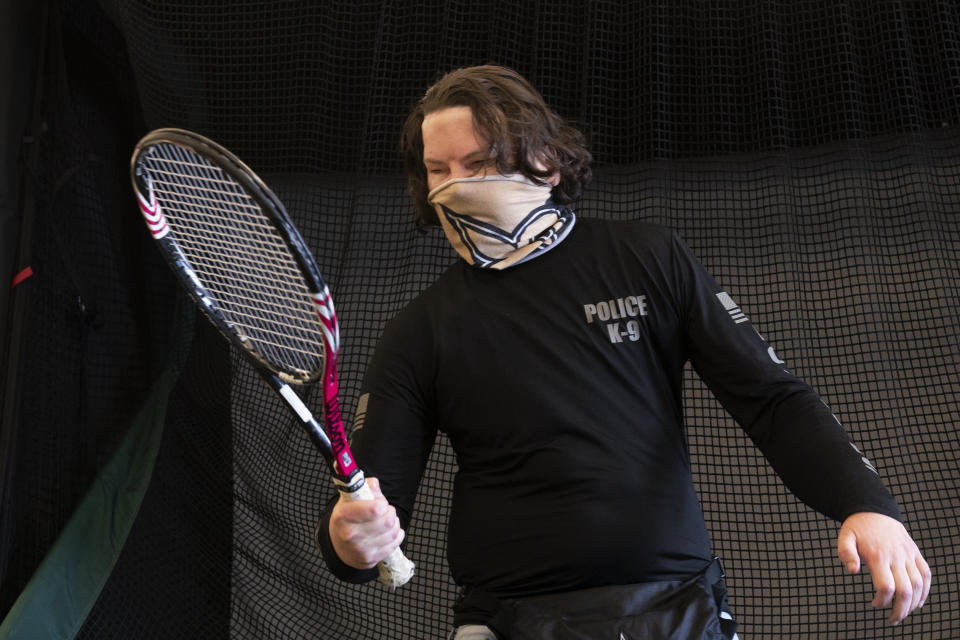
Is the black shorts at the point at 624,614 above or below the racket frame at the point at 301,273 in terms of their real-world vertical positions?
below

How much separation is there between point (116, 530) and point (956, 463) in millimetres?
1872

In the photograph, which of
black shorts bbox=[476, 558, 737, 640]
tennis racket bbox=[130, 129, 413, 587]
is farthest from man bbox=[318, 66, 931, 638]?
tennis racket bbox=[130, 129, 413, 587]

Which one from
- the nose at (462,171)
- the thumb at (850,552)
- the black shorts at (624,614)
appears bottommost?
the black shorts at (624,614)

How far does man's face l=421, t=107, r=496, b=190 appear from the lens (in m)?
1.23

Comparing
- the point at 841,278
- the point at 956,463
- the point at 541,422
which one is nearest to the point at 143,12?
the point at 541,422

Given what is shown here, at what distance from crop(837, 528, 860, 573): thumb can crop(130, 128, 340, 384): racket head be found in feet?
1.82

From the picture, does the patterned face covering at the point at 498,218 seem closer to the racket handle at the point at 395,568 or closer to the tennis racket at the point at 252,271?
the tennis racket at the point at 252,271

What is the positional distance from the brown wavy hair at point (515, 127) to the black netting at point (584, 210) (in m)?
0.90

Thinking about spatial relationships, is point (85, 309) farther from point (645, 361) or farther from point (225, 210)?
point (645, 361)

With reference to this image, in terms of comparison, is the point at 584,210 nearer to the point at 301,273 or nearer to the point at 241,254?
the point at 241,254

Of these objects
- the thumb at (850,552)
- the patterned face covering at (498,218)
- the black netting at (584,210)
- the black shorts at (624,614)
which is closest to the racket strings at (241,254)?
the patterned face covering at (498,218)

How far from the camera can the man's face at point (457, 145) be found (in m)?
1.23

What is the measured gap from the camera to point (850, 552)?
0.93 metres

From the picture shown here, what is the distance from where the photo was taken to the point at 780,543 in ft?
7.52
